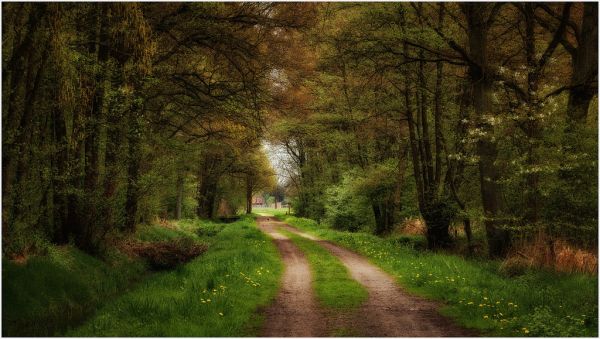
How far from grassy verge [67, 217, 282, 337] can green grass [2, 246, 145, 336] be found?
3.36ft

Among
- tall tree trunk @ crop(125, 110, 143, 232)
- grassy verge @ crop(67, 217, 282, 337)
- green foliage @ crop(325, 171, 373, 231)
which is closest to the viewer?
grassy verge @ crop(67, 217, 282, 337)

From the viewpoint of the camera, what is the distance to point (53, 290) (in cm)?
1088

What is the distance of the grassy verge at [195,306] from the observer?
304 inches

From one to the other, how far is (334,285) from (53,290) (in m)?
6.74

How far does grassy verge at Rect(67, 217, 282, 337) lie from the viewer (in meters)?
7.73

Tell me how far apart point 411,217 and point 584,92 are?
13631mm

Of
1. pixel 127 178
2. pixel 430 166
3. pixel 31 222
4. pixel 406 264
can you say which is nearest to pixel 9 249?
pixel 31 222

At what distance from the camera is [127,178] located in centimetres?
1490

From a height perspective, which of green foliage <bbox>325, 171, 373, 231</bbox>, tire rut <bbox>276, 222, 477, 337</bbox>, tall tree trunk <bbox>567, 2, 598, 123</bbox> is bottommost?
tire rut <bbox>276, 222, 477, 337</bbox>

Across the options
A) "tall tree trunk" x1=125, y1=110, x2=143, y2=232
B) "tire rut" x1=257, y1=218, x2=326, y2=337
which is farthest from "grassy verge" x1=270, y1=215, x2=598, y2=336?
"tall tree trunk" x1=125, y1=110, x2=143, y2=232

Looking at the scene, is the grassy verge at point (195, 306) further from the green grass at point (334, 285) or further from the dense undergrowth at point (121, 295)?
the green grass at point (334, 285)

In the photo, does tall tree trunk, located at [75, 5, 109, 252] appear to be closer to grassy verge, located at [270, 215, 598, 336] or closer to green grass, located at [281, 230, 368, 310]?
green grass, located at [281, 230, 368, 310]

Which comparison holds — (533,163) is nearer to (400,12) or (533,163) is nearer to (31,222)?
(400,12)

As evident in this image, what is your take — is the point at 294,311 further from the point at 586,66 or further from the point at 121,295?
the point at 586,66
